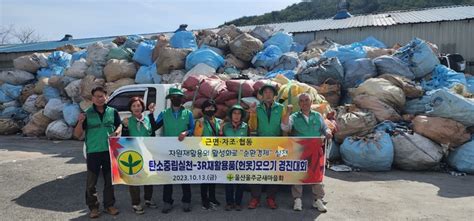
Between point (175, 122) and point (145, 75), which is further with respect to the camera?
point (145, 75)

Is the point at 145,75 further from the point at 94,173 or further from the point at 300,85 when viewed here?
the point at 94,173

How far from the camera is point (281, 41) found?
11211 millimetres

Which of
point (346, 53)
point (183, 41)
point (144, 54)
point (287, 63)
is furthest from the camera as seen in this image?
point (183, 41)

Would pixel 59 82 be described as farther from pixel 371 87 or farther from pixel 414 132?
pixel 414 132

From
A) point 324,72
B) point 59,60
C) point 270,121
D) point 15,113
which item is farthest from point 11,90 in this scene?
point 270,121

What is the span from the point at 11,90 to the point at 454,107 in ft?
42.9

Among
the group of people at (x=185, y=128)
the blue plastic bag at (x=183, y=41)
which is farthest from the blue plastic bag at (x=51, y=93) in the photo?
the group of people at (x=185, y=128)

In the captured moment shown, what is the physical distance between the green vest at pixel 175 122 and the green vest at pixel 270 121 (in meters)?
0.88

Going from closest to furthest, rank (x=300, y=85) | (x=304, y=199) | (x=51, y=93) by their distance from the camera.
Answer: (x=304, y=199) < (x=300, y=85) < (x=51, y=93)

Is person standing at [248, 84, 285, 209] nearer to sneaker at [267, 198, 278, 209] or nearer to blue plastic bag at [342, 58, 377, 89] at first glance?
sneaker at [267, 198, 278, 209]

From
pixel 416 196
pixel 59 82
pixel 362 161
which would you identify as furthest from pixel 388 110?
pixel 59 82

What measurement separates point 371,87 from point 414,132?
118cm

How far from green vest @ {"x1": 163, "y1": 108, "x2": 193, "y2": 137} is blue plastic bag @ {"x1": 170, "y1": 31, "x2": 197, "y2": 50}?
6.35 m

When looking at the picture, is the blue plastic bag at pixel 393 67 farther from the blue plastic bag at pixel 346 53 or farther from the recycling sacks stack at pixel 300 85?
the blue plastic bag at pixel 346 53
